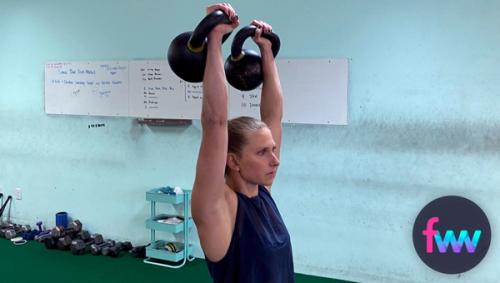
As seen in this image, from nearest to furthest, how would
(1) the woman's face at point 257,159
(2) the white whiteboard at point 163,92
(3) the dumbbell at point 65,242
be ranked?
1. (1) the woman's face at point 257,159
2. (2) the white whiteboard at point 163,92
3. (3) the dumbbell at point 65,242

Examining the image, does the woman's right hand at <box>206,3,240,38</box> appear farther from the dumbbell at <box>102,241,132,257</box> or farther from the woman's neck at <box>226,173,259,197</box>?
the dumbbell at <box>102,241,132,257</box>

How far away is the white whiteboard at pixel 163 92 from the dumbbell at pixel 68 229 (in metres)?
0.93

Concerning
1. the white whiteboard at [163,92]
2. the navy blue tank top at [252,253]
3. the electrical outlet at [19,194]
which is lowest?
the electrical outlet at [19,194]

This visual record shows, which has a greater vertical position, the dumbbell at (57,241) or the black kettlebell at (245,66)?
the black kettlebell at (245,66)

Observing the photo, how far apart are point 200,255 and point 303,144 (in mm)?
1199

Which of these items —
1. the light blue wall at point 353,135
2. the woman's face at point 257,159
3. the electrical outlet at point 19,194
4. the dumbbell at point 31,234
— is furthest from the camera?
the electrical outlet at point 19,194

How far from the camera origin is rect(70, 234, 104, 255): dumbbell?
3.69 meters

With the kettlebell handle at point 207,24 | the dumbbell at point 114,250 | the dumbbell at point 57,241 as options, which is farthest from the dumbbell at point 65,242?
the kettlebell handle at point 207,24

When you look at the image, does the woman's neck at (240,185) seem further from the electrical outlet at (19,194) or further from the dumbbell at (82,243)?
the electrical outlet at (19,194)

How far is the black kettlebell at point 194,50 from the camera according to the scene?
1.16 metres

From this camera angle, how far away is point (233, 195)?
4.10ft

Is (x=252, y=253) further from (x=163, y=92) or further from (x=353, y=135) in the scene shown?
(x=163, y=92)

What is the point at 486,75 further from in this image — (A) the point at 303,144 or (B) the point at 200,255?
(B) the point at 200,255

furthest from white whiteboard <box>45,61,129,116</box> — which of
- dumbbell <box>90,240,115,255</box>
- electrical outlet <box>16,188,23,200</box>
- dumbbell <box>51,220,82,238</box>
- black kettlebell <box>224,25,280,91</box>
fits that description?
black kettlebell <box>224,25,280,91</box>
